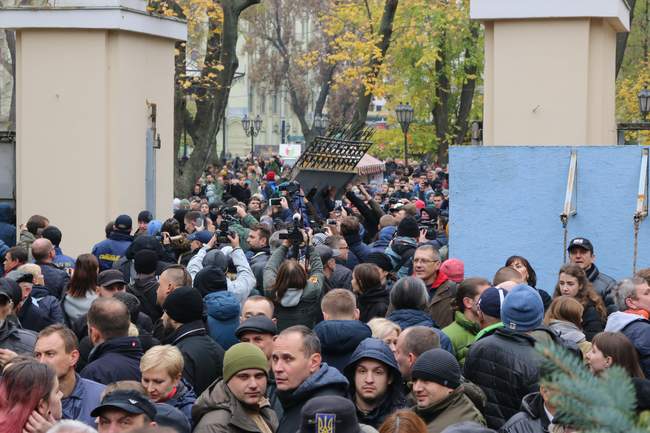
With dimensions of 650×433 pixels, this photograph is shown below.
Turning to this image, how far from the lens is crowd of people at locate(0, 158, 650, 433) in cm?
504

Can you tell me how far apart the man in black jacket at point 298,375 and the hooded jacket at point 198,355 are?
1.39 m

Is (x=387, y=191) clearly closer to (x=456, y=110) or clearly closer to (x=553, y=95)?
(x=553, y=95)

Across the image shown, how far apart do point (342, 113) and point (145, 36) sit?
50.8 metres

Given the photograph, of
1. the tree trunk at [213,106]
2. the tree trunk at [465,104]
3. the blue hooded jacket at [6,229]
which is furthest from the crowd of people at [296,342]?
the tree trunk at [465,104]

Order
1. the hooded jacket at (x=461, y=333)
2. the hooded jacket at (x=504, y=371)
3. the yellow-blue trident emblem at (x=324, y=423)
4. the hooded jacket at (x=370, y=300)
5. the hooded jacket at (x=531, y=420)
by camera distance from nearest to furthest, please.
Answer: the yellow-blue trident emblem at (x=324, y=423)
the hooded jacket at (x=531, y=420)
the hooded jacket at (x=504, y=371)
the hooded jacket at (x=461, y=333)
the hooded jacket at (x=370, y=300)

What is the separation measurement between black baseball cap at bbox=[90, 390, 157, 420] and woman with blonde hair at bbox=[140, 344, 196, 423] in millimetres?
790

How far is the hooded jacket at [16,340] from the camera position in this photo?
708 cm

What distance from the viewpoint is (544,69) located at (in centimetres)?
1499

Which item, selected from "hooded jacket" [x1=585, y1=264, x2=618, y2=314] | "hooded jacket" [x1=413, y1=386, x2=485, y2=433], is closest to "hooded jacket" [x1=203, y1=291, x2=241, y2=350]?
"hooded jacket" [x1=413, y1=386, x2=485, y2=433]

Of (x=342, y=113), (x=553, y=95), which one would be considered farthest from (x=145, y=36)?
(x=342, y=113)

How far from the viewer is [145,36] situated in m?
18.1

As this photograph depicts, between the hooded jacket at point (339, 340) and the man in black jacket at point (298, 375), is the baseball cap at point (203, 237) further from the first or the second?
the man in black jacket at point (298, 375)

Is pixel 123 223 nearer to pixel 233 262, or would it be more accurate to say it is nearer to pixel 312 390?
pixel 233 262

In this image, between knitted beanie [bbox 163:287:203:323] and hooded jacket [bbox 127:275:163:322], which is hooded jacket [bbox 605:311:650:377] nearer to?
knitted beanie [bbox 163:287:203:323]
